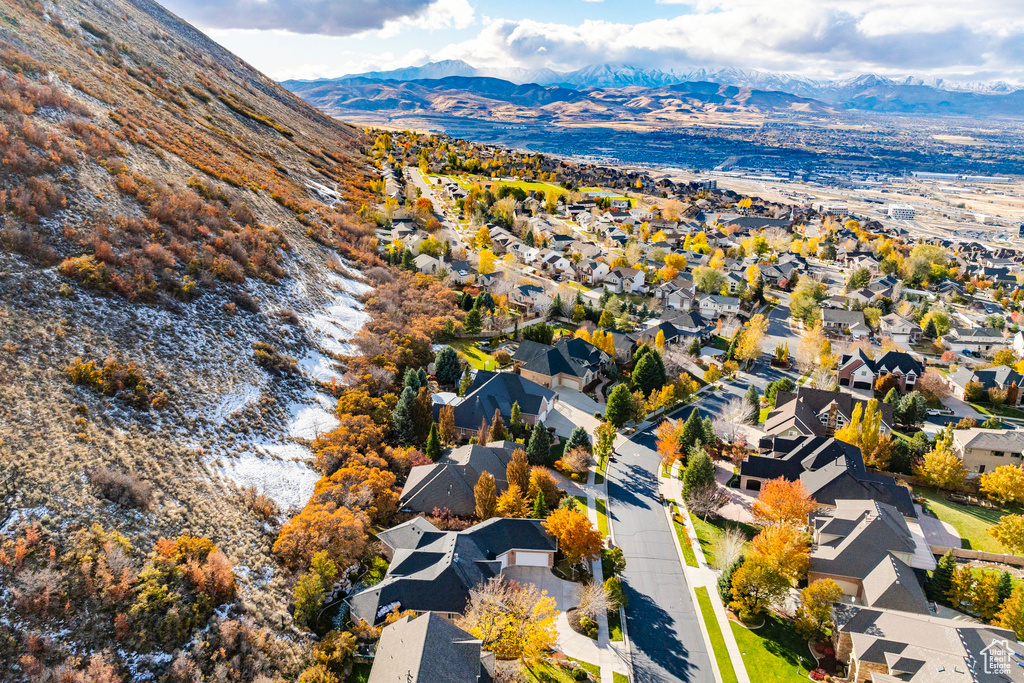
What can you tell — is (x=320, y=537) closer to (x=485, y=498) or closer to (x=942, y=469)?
(x=485, y=498)

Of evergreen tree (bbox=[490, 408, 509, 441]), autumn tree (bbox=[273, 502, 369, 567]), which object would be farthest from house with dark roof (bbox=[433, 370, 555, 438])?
autumn tree (bbox=[273, 502, 369, 567])

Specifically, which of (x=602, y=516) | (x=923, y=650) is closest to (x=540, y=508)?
(x=602, y=516)

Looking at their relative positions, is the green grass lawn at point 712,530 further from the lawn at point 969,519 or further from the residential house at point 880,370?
the residential house at point 880,370

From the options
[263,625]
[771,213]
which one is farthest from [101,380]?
[771,213]

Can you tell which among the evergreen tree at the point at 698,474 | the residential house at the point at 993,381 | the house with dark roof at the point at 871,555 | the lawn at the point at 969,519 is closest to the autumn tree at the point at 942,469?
the lawn at the point at 969,519

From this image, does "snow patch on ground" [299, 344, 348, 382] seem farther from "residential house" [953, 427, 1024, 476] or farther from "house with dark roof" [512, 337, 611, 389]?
"residential house" [953, 427, 1024, 476]
